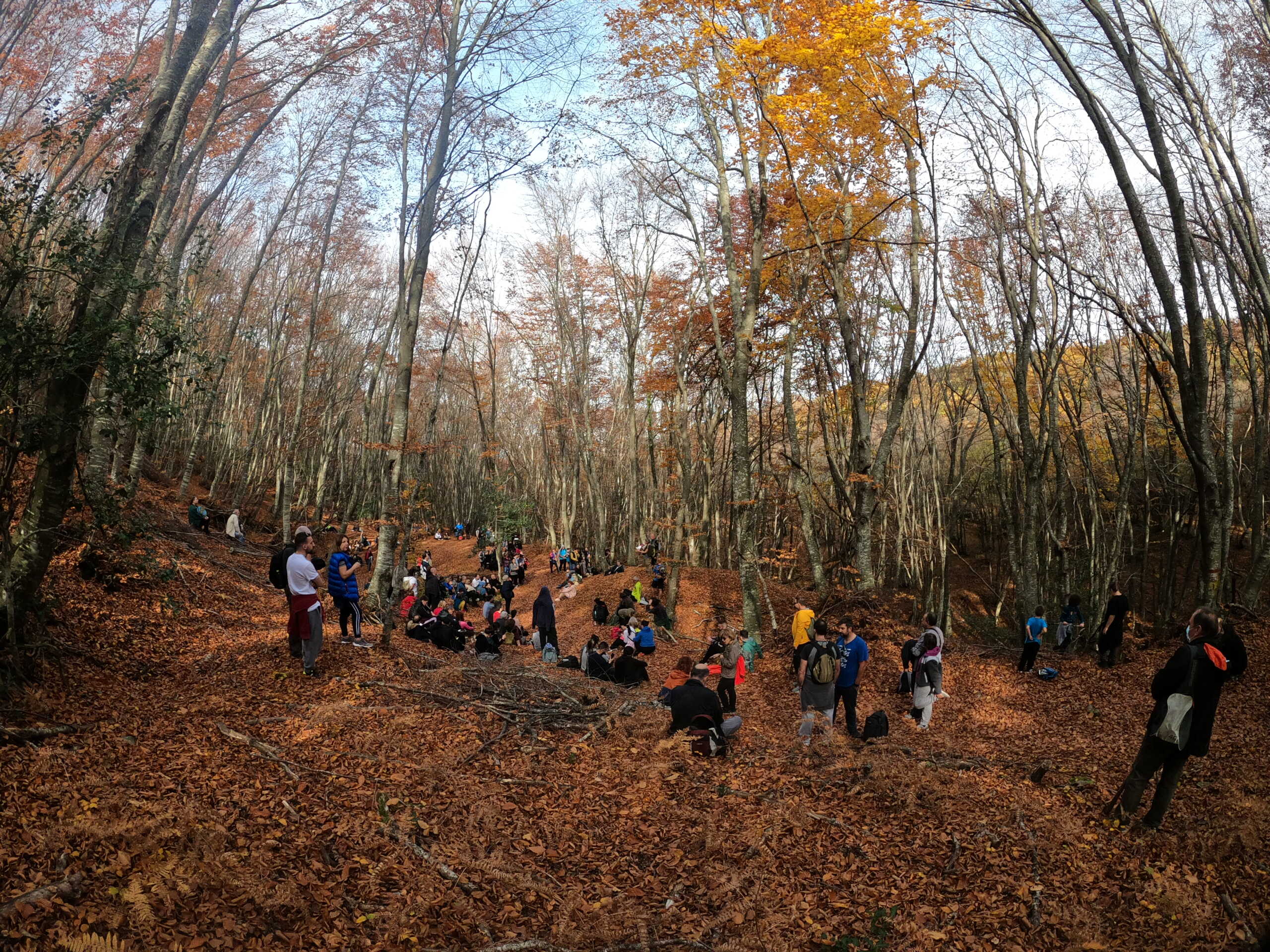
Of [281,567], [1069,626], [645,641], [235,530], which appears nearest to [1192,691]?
[281,567]

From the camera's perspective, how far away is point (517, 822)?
192 inches

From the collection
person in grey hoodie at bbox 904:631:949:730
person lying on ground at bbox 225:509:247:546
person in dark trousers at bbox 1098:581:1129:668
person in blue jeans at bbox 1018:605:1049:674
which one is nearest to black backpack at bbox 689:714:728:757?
person in grey hoodie at bbox 904:631:949:730

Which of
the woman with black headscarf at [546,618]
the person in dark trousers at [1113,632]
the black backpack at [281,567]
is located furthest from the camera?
the woman with black headscarf at [546,618]

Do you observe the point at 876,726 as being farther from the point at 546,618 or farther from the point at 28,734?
the point at 28,734

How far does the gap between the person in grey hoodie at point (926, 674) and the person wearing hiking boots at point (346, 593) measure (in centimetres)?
747

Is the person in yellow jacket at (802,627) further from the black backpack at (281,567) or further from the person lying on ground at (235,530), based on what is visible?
the person lying on ground at (235,530)

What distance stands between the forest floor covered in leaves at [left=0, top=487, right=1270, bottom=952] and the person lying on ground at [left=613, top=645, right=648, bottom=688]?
181 centimetres

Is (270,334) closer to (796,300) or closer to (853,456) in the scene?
(796,300)

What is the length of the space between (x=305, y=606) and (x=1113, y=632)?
12.6 metres

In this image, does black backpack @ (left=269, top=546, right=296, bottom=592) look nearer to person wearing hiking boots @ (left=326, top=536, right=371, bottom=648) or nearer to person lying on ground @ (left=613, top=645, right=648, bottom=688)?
person wearing hiking boots @ (left=326, top=536, right=371, bottom=648)

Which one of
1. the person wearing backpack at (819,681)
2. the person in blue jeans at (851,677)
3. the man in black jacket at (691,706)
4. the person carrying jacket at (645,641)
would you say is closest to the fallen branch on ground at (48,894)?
the man in black jacket at (691,706)

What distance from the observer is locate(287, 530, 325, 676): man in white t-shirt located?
666 centimetres

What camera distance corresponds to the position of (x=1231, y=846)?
178 inches

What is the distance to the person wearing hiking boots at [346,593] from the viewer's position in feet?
27.4
